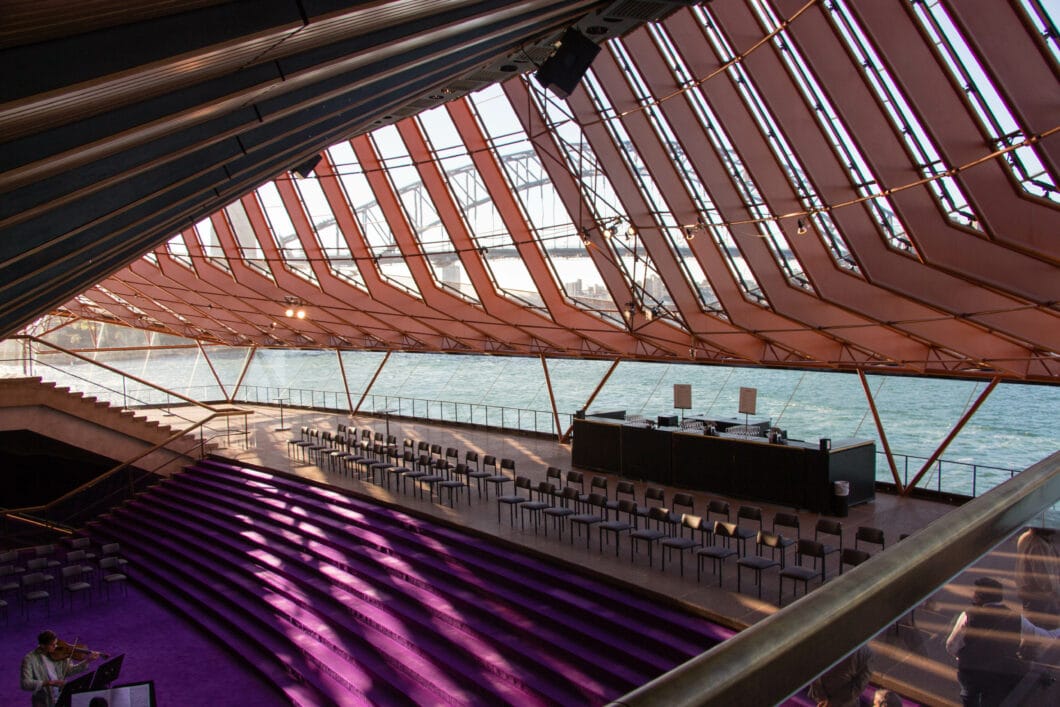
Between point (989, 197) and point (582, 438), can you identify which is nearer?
point (989, 197)

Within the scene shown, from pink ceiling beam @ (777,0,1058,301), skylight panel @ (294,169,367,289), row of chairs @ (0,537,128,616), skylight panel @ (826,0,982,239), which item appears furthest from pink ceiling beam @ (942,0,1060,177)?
row of chairs @ (0,537,128,616)

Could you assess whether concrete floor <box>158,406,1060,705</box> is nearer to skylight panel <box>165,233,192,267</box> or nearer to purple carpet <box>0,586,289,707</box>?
purple carpet <box>0,586,289,707</box>

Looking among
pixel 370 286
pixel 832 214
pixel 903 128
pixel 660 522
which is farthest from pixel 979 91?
pixel 370 286

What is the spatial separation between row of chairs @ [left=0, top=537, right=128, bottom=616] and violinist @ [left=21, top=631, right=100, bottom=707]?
5790mm

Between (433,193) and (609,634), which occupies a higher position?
(433,193)

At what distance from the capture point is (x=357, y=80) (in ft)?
14.6

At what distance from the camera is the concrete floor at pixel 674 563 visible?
1081mm

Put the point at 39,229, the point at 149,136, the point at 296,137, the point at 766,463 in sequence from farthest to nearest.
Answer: the point at 766,463
the point at 296,137
the point at 39,229
the point at 149,136

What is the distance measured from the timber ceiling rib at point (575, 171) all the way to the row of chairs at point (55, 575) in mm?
7844

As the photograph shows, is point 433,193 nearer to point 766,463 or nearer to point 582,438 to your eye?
point 582,438

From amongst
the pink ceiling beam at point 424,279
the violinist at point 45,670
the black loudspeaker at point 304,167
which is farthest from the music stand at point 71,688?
the pink ceiling beam at point 424,279

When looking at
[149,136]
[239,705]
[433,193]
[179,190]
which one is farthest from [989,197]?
[239,705]

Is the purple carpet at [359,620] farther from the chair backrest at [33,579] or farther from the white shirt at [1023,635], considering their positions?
the white shirt at [1023,635]

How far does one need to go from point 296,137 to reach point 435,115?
10.6 meters
